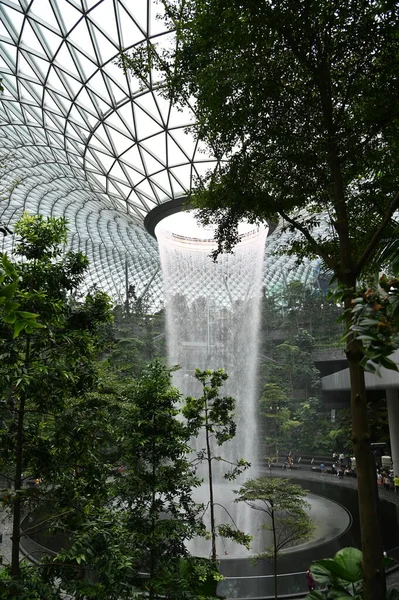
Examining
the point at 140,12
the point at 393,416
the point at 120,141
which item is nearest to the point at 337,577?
the point at 140,12

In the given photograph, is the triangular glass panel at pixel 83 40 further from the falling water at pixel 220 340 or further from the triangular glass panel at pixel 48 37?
the falling water at pixel 220 340

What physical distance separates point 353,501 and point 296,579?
14.4 m

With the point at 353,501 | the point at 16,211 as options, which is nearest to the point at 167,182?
the point at 353,501

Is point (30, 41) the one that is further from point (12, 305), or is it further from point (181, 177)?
point (12, 305)

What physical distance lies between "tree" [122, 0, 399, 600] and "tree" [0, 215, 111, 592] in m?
3.39

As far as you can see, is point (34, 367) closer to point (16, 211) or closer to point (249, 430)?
point (249, 430)

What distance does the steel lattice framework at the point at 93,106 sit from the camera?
70.9 ft

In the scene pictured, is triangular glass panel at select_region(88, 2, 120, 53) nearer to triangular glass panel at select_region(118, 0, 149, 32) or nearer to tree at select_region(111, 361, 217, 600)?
triangular glass panel at select_region(118, 0, 149, 32)

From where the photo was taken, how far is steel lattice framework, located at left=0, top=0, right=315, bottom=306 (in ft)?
70.9

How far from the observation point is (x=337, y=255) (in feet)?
34.5

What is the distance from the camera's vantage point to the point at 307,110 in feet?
26.8

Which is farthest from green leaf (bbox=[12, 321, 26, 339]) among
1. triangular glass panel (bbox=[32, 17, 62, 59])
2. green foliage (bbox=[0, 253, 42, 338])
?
triangular glass panel (bbox=[32, 17, 62, 59])

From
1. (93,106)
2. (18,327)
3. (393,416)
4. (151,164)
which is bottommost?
(393,416)

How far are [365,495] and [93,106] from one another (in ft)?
85.8
